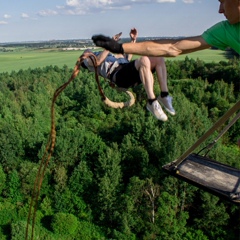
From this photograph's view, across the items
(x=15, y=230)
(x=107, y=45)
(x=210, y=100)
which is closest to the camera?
(x=107, y=45)

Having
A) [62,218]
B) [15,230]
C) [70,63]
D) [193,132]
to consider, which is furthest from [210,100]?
[70,63]

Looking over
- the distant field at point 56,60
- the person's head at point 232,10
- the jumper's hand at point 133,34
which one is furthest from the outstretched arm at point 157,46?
the distant field at point 56,60

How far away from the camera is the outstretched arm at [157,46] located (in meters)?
4.25

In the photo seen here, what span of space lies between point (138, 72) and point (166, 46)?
1.99 m

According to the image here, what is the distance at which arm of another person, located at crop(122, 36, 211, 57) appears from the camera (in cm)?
428

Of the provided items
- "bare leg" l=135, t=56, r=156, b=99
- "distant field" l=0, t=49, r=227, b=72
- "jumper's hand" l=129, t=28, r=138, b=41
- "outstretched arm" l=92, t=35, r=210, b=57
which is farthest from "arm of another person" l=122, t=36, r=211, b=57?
"distant field" l=0, t=49, r=227, b=72

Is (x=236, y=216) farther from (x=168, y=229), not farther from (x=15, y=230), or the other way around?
(x=15, y=230)


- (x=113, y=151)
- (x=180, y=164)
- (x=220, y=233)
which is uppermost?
(x=180, y=164)

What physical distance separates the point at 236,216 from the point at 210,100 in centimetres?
1951

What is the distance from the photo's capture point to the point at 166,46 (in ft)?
14.2

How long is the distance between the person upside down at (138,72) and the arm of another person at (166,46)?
1.65 metres

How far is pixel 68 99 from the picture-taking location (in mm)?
48719

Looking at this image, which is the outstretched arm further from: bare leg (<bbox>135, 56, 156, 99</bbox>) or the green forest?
the green forest

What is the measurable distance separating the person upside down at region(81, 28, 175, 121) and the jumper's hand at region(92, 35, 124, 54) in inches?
70.7
